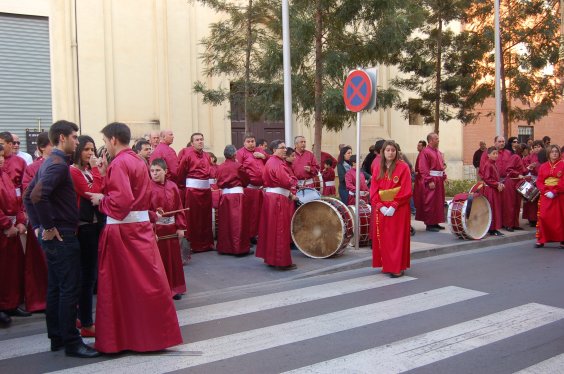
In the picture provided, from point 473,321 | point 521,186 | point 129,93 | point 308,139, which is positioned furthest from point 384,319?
point 308,139

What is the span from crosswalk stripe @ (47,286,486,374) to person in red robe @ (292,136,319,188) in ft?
12.7

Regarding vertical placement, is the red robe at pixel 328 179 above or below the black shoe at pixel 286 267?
above

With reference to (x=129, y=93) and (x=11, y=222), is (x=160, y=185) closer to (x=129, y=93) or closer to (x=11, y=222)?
(x=11, y=222)

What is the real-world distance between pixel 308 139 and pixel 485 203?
876 cm

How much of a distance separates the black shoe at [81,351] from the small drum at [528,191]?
9.92 metres

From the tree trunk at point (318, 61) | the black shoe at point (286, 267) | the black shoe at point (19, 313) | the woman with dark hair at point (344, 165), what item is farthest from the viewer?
the tree trunk at point (318, 61)

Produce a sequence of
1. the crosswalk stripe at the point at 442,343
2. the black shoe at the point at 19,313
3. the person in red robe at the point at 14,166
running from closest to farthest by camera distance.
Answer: the crosswalk stripe at the point at 442,343 → the black shoe at the point at 19,313 → the person in red robe at the point at 14,166

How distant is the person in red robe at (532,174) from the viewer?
13.5 m

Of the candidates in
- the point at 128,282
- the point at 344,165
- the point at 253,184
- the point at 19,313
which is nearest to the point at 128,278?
the point at 128,282

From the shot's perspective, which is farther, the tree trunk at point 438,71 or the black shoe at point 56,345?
the tree trunk at point 438,71

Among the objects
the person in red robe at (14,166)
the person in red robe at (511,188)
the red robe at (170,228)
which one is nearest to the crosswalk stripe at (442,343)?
the red robe at (170,228)

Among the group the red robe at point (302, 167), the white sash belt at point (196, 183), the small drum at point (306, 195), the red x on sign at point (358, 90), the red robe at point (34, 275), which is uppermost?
the red x on sign at point (358, 90)

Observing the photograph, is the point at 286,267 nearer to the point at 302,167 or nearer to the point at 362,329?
the point at 302,167

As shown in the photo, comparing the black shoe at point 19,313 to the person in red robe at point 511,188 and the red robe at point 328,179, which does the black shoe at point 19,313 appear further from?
the person in red robe at point 511,188
